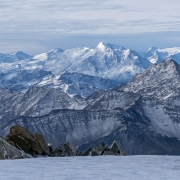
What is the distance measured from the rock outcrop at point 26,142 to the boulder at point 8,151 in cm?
519

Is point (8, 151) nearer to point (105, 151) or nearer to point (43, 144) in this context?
point (43, 144)

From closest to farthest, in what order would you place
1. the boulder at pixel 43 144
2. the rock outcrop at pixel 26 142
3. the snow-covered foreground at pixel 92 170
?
A: 1. the snow-covered foreground at pixel 92 170
2. the rock outcrop at pixel 26 142
3. the boulder at pixel 43 144

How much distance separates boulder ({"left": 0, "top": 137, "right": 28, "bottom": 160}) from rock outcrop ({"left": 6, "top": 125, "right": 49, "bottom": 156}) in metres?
5.19

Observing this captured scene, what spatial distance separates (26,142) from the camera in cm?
7156

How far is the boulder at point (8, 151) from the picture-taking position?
6238 centimetres

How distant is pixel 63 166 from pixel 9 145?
497 inches

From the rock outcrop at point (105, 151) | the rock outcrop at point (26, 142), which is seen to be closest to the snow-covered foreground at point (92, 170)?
the rock outcrop at point (26, 142)

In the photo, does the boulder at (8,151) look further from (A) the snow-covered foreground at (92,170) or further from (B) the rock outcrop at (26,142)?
(A) the snow-covered foreground at (92,170)

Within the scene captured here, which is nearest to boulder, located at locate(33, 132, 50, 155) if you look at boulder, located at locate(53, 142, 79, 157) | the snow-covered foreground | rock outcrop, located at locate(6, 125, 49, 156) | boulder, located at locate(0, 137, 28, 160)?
rock outcrop, located at locate(6, 125, 49, 156)

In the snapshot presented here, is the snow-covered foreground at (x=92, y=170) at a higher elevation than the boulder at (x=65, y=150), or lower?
higher

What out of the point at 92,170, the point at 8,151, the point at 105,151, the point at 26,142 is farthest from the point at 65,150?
the point at 92,170

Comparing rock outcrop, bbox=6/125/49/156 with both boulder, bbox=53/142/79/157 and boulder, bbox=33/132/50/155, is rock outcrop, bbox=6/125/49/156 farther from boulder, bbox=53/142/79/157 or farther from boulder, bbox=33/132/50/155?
boulder, bbox=53/142/79/157

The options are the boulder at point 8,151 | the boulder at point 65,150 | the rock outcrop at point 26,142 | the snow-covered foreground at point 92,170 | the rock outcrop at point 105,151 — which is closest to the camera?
the snow-covered foreground at point 92,170

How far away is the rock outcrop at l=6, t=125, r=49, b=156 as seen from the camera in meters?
70.9
